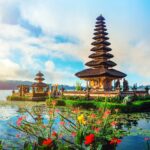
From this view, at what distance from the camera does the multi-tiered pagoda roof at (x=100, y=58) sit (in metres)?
Answer: 45.4

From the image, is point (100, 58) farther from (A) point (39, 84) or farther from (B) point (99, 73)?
(A) point (39, 84)

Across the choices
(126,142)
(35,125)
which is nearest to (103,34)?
(126,142)

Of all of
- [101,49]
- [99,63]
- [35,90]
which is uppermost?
[101,49]

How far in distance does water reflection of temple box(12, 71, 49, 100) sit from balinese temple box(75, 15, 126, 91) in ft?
25.3

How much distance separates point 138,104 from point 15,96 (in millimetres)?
27467

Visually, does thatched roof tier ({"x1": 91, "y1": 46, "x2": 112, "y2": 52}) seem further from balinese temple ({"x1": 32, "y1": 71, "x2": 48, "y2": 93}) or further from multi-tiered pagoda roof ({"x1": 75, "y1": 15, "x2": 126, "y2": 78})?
balinese temple ({"x1": 32, "y1": 71, "x2": 48, "y2": 93})

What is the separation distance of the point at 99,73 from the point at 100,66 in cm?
268

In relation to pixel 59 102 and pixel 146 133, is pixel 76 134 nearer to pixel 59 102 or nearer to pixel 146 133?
pixel 146 133

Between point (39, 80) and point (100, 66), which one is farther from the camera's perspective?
point (39, 80)

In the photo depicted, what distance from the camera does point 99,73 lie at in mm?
44344

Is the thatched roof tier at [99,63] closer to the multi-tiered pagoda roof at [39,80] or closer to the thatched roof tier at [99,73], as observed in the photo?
the thatched roof tier at [99,73]

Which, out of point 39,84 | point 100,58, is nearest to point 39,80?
point 39,84

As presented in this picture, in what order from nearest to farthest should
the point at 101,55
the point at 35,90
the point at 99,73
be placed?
the point at 99,73 < the point at 101,55 < the point at 35,90

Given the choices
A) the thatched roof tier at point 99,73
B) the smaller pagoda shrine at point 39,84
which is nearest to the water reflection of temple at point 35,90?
the smaller pagoda shrine at point 39,84
